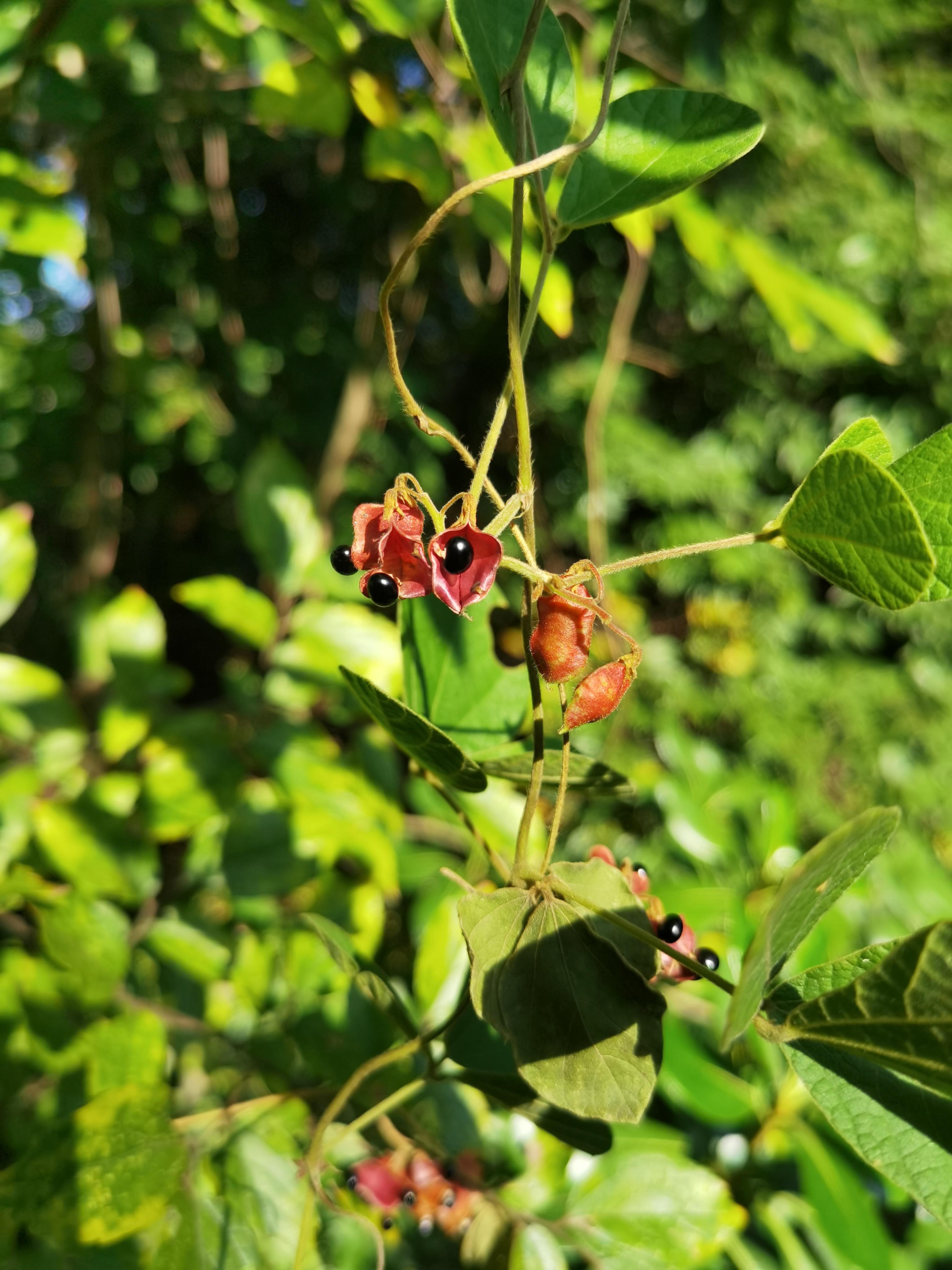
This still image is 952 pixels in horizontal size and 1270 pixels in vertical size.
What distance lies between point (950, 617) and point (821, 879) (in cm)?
244

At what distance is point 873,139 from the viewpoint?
7.95 feet

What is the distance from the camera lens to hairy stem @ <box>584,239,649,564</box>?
5.12ft

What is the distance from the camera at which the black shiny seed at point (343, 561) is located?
16.9 inches

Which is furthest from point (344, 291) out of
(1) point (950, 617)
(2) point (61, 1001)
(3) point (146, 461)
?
(2) point (61, 1001)

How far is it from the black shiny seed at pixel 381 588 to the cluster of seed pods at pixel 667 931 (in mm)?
172

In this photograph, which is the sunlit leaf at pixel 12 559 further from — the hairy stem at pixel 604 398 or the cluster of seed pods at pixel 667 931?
the hairy stem at pixel 604 398

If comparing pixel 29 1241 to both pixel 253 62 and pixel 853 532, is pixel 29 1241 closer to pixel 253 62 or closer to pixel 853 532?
pixel 853 532

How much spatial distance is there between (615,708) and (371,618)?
755mm

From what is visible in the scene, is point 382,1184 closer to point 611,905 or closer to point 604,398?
point 611,905

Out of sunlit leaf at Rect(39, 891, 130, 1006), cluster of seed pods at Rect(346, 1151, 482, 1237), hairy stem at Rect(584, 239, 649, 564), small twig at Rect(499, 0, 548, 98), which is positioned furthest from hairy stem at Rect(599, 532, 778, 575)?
hairy stem at Rect(584, 239, 649, 564)

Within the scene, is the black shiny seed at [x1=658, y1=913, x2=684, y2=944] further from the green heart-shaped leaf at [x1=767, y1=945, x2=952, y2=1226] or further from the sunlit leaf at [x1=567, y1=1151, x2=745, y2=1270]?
the sunlit leaf at [x1=567, y1=1151, x2=745, y2=1270]

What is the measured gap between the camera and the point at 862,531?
0.35m

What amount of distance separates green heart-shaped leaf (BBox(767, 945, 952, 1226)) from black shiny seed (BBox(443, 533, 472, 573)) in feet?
0.73

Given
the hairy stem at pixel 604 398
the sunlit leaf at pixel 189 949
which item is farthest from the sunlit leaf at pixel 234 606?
the hairy stem at pixel 604 398
